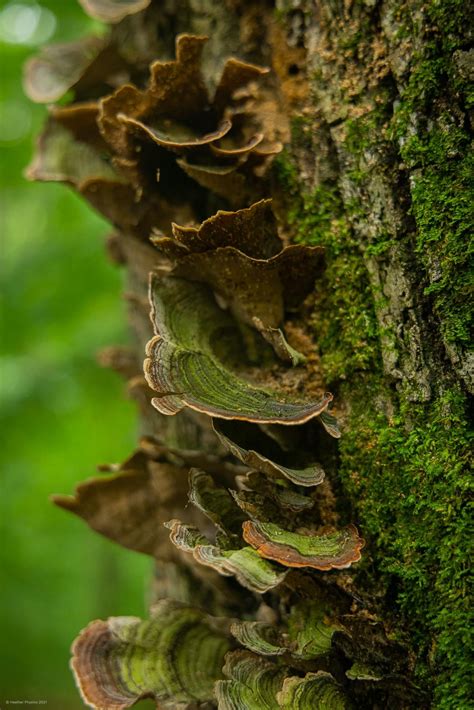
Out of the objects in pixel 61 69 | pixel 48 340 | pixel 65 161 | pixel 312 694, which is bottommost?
pixel 312 694

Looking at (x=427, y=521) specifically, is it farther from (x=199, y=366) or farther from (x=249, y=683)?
(x=199, y=366)

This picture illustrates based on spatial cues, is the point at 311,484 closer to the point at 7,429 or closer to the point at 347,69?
the point at 347,69

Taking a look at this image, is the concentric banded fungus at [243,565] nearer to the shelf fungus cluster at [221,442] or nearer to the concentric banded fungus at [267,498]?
the shelf fungus cluster at [221,442]

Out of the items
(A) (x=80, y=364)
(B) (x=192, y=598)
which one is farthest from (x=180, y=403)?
(A) (x=80, y=364)

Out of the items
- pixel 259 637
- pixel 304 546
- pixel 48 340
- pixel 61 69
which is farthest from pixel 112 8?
pixel 48 340

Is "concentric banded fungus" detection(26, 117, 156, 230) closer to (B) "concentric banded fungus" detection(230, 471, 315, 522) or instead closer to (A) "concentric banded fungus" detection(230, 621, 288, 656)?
(B) "concentric banded fungus" detection(230, 471, 315, 522)

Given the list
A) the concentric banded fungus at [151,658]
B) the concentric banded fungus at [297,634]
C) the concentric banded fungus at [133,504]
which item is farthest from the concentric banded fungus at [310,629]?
the concentric banded fungus at [133,504]
